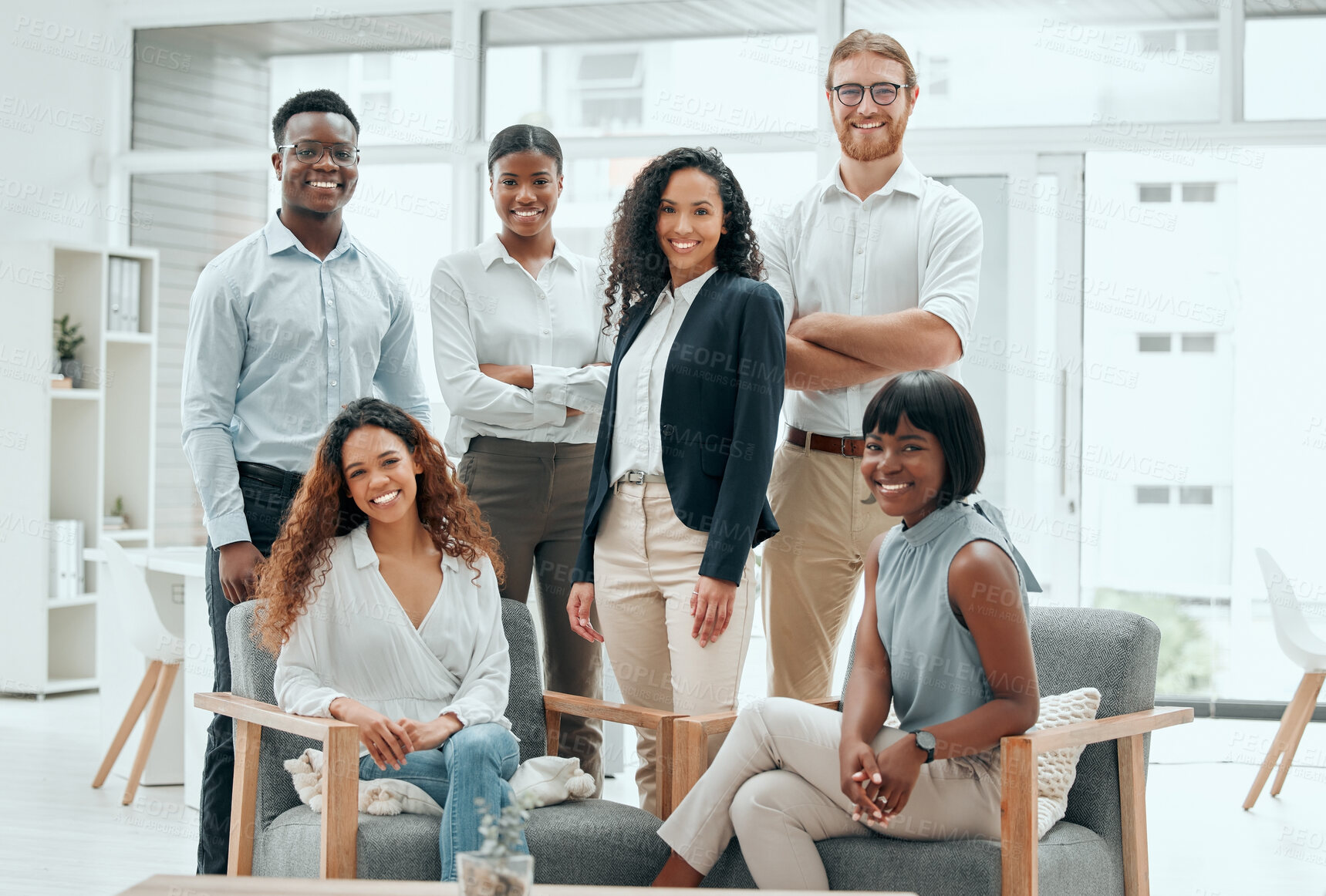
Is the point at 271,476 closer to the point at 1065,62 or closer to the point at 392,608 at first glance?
the point at 392,608

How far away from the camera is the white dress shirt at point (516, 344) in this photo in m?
2.61

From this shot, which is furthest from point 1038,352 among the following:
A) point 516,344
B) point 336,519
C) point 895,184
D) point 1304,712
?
point 336,519

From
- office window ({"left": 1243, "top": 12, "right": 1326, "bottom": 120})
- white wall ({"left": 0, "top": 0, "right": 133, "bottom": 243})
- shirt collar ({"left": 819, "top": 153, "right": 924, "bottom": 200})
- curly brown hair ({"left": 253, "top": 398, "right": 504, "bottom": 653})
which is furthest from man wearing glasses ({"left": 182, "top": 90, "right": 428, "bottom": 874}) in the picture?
office window ({"left": 1243, "top": 12, "right": 1326, "bottom": 120})

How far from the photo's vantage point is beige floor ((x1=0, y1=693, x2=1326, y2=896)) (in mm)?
3104

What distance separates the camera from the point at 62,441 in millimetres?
5414

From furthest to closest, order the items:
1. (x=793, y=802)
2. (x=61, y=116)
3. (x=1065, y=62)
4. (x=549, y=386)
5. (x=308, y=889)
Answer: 1. (x=61, y=116)
2. (x=1065, y=62)
3. (x=549, y=386)
4. (x=793, y=802)
5. (x=308, y=889)

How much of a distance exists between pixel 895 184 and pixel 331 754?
155 cm

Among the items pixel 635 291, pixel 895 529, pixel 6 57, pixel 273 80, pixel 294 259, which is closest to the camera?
pixel 895 529

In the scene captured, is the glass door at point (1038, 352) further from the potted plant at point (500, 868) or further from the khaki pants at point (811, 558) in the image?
the potted plant at point (500, 868)

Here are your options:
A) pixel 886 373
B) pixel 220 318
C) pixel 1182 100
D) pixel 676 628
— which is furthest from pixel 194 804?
pixel 1182 100

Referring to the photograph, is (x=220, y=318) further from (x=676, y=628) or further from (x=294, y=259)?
(x=676, y=628)

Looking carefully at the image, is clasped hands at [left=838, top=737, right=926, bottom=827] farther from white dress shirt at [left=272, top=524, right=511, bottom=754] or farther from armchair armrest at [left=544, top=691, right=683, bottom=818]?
white dress shirt at [left=272, top=524, right=511, bottom=754]

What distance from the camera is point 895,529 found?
211cm

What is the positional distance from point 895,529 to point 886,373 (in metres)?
0.41
